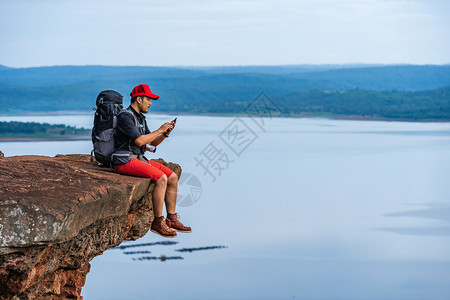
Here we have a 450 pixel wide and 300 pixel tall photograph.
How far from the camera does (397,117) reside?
17600 cm

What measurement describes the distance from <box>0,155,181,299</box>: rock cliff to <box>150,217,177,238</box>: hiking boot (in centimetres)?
28

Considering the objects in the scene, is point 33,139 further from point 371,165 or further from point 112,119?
point 112,119

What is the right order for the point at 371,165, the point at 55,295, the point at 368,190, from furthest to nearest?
the point at 371,165 < the point at 368,190 < the point at 55,295

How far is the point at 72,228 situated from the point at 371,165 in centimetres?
12939

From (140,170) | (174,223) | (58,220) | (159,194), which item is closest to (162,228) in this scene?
(174,223)

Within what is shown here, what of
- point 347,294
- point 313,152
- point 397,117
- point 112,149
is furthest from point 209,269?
point 397,117

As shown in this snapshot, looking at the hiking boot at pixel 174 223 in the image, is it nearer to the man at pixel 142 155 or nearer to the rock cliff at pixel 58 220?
the man at pixel 142 155

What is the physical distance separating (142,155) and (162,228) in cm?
78

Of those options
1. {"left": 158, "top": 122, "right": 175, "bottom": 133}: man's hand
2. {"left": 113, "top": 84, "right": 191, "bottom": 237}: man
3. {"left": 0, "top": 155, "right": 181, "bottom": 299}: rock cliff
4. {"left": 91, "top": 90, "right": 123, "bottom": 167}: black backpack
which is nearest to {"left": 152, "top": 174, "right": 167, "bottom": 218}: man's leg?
{"left": 113, "top": 84, "right": 191, "bottom": 237}: man

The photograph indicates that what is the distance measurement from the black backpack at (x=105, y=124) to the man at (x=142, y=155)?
0.33 ft

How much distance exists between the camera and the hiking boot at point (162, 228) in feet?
25.4

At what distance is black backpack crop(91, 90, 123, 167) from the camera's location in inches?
303

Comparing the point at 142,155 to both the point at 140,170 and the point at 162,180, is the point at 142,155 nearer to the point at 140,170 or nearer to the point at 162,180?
the point at 140,170

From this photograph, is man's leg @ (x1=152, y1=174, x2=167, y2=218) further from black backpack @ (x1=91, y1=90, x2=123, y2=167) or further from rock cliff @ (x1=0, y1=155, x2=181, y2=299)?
black backpack @ (x1=91, y1=90, x2=123, y2=167)
